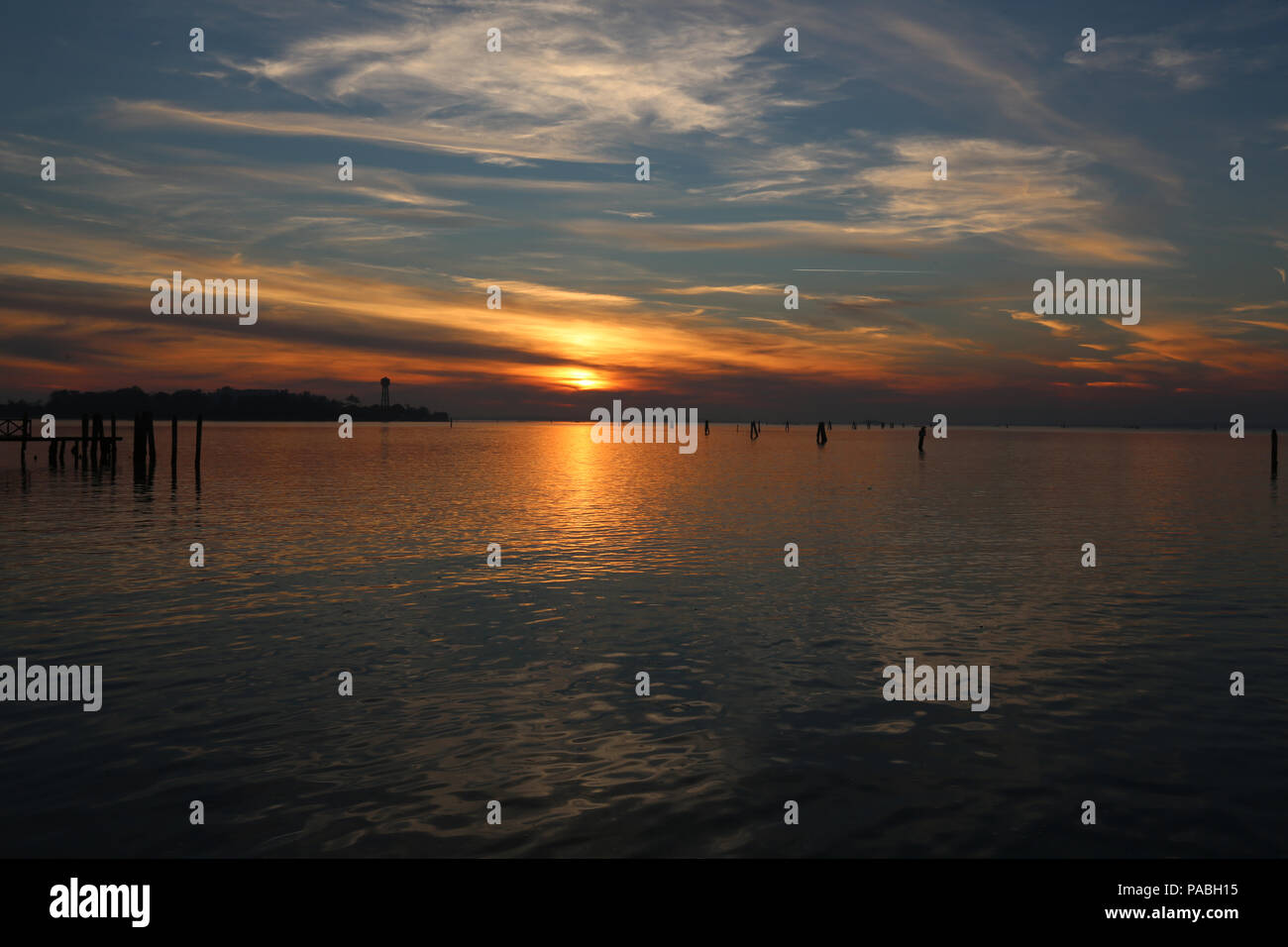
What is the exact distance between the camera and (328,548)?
2666cm

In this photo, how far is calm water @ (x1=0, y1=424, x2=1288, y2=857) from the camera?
8.53m

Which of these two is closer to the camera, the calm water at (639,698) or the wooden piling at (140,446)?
the calm water at (639,698)

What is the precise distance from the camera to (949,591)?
20.6m

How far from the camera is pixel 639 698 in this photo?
12.5 meters

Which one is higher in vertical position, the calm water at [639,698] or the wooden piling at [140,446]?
the wooden piling at [140,446]

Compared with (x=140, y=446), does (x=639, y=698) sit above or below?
below

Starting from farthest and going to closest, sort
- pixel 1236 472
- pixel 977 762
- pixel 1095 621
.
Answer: pixel 1236 472 → pixel 1095 621 → pixel 977 762

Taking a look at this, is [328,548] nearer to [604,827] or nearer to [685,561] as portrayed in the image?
[685,561]

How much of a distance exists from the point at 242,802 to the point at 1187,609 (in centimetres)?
1846

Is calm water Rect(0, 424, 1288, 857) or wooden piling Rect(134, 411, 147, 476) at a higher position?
wooden piling Rect(134, 411, 147, 476)

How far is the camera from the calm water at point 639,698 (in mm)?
8531
